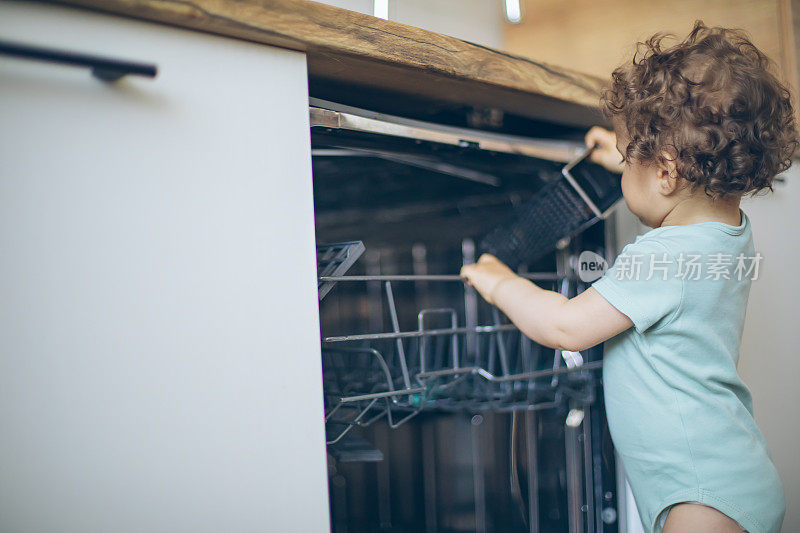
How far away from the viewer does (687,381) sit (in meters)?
0.74

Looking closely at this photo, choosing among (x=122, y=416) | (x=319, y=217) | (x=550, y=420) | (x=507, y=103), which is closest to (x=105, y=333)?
(x=122, y=416)

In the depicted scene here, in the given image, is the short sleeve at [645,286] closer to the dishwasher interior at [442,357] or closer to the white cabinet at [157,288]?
the dishwasher interior at [442,357]

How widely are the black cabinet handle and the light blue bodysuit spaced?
53 cm

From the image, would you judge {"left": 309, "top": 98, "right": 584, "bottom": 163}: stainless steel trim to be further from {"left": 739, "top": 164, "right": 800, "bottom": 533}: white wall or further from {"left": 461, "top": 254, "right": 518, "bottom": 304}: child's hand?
{"left": 739, "top": 164, "right": 800, "bottom": 533}: white wall

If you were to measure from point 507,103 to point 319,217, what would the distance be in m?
0.59

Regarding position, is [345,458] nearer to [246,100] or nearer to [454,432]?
[246,100]

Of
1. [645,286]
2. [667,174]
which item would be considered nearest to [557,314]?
[645,286]

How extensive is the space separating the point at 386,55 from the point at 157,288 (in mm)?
305

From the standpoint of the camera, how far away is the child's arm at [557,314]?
0.72 m

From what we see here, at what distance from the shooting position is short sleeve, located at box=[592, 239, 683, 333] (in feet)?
2.30

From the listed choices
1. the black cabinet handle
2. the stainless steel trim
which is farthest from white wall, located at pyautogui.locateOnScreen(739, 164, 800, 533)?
the black cabinet handle

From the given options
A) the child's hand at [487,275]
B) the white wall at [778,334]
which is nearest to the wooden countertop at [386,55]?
the child's hand at [487,275]

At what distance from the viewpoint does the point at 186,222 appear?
49 centimetres

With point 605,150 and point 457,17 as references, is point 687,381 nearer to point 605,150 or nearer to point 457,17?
point 605,150
